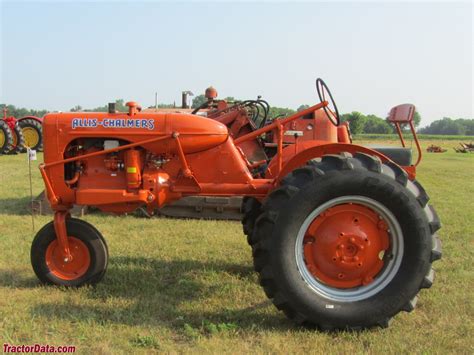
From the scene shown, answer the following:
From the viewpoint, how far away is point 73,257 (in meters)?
4.14

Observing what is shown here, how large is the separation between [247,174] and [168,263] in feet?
5.13

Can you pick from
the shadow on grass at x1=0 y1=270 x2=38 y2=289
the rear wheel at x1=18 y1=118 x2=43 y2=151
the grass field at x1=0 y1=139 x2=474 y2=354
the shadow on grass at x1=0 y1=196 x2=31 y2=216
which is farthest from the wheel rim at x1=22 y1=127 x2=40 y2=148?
the shadow on grass at x1=0 y1=270 x2=38 y2=289

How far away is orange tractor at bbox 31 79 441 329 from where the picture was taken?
10.8 feet

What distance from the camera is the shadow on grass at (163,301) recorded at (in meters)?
3.50

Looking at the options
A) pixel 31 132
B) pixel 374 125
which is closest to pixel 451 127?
pixel 374 125

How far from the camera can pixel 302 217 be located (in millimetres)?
3305

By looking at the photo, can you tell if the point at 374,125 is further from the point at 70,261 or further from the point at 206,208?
the point at 70,261

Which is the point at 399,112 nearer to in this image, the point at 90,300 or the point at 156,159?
the point at 156,159

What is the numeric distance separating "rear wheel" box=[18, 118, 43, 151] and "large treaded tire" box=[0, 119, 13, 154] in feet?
4.10

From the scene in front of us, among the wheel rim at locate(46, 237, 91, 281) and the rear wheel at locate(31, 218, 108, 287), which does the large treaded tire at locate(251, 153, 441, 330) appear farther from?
the wheel rim at locate(46, 237, 91, 281)

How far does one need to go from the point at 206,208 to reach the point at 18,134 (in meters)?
13.8

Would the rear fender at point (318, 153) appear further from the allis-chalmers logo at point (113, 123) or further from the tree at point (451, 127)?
the tree at point (451, 127)

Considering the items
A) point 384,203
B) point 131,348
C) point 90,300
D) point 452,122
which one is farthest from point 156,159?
point 452,122

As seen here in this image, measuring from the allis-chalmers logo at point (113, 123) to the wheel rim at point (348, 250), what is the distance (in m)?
1.58
